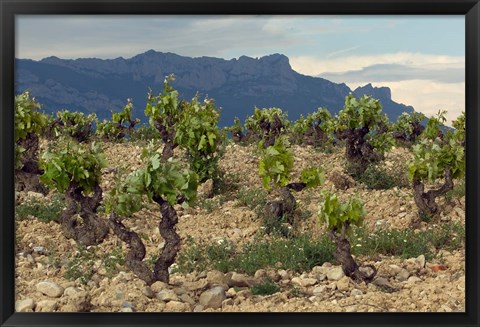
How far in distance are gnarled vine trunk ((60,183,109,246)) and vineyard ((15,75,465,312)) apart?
19mm

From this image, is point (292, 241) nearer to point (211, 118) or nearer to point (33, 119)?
point (211, 118)

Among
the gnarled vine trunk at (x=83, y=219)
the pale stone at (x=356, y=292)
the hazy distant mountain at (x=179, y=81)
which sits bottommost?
the pale stone at (x=356, y=292)

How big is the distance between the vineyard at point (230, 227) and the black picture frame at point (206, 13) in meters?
1.67

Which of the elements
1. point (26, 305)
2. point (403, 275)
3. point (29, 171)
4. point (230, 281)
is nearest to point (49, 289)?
point (26, 305)

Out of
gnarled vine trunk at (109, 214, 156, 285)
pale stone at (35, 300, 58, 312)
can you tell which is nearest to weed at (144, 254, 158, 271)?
gnarled vine trunk at (109, 214, 156, 285)

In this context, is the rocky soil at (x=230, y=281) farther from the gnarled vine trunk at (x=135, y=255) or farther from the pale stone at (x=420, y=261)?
A: the gnarled vine trunk at (x=135, y=255)

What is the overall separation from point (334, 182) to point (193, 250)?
4.43 meters

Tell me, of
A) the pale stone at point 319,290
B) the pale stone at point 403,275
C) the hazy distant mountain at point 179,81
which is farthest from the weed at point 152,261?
the hazy distant mountain at point 179,81

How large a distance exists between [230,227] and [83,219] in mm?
2021

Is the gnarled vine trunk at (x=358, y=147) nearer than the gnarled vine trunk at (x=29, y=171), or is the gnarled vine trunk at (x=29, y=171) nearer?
the gnarled vine trunk at (x=29, y=171)

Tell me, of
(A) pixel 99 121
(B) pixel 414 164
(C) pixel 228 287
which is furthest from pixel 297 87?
(C) pixel 228 287

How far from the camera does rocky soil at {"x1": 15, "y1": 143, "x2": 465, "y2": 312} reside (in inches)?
237

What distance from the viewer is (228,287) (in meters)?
6.62

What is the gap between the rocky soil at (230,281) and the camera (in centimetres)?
603
